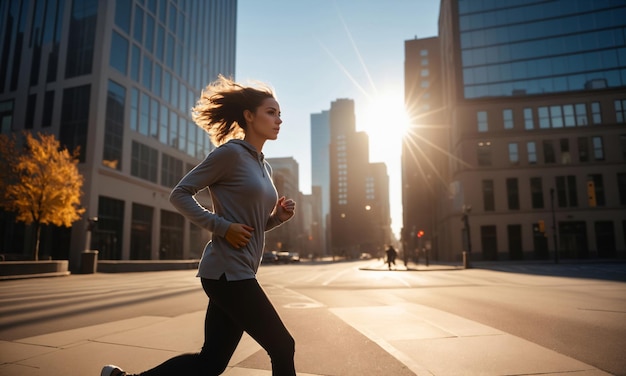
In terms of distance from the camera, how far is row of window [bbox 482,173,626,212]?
43.6 m

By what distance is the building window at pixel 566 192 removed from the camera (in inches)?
1731

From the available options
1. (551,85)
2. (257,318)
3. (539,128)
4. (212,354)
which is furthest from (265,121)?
(551,85)

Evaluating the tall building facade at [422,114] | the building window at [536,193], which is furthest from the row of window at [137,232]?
the tall building facade at [422,114]

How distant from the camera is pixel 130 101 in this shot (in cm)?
3519

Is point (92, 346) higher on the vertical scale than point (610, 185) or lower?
lower

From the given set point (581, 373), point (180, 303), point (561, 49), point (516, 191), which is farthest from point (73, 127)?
point (561, 49)

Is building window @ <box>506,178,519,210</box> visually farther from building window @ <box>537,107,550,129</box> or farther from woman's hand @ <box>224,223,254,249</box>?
woman's hand @ <box>224,223,254,249</box>

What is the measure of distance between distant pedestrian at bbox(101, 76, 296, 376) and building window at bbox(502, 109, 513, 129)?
49.2m

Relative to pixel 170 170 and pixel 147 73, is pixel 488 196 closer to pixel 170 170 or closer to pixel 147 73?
pixel 170 170

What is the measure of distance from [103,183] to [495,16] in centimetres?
4474

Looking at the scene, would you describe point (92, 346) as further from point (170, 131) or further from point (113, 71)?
point (170, 131)

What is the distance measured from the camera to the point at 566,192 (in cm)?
4422

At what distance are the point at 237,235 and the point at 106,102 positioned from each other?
34.3m

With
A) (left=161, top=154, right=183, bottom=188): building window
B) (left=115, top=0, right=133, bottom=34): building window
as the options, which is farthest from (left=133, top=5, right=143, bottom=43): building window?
(left=161, top=154, right=183, bottom=188): building window
